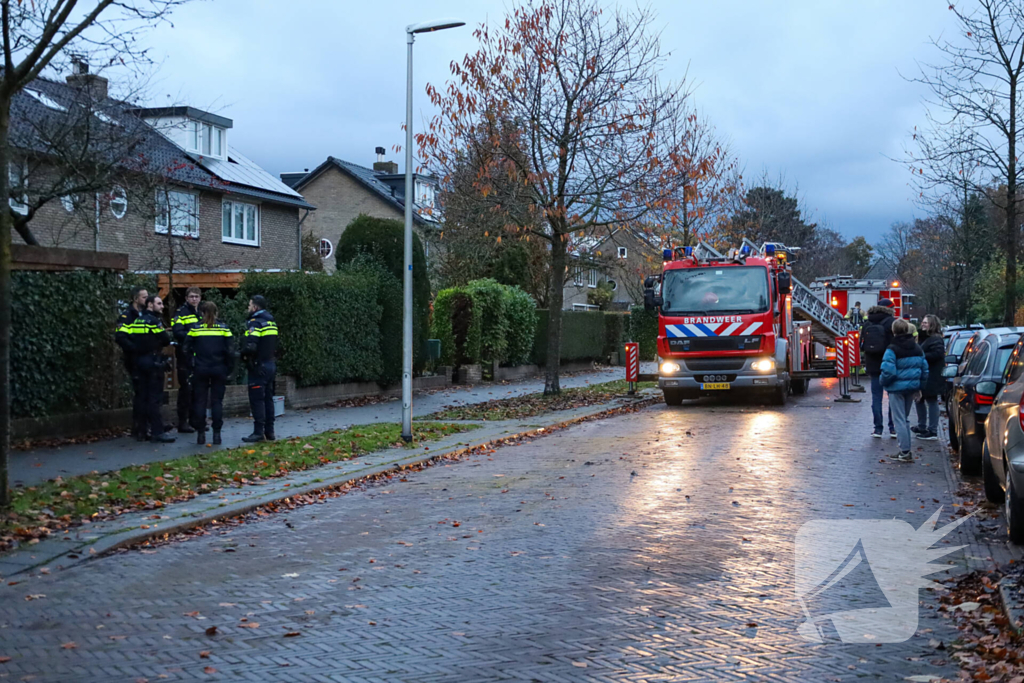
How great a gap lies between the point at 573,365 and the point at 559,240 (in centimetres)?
1470

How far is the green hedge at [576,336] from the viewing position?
33.7 metres

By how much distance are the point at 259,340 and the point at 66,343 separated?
2609mm

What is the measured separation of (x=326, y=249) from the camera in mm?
50875

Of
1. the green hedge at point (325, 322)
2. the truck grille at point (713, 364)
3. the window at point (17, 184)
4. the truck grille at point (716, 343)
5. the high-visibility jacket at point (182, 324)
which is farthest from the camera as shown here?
the truck grille at point (713, 364)

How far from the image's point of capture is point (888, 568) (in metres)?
7.11

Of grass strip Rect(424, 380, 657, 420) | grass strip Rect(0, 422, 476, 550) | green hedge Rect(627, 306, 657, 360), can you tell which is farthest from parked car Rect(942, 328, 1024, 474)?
green hedge Rect(627, 306, 657, 360)

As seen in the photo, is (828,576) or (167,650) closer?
(167,650)

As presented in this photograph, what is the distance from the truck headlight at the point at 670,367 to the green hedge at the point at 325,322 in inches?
239

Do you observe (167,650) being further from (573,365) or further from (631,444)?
(573,365)

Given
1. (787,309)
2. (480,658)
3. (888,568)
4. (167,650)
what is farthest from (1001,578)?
(787,309)

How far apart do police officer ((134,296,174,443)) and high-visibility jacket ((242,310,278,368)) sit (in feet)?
3.36

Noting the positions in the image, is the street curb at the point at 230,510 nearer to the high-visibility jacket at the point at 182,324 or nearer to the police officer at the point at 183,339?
the police officer at the point at 183,339

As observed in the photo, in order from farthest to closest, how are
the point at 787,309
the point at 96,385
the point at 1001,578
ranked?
the point at 787,309, the point at 96,385, the point at 1001,578

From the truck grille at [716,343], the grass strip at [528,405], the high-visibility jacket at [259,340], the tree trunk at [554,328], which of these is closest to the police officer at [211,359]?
the high-visibility jacket at [259,340]
